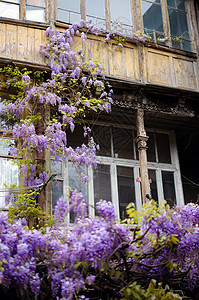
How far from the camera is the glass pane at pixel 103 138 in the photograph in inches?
341

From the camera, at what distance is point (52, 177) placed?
7.11m

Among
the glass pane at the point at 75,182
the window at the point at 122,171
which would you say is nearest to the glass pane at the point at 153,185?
the window at the point at 122,171

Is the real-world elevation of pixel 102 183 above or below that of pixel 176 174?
below

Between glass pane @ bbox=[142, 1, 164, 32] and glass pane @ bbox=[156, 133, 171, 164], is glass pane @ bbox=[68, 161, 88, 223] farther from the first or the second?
glass pane @ bbox=[142, 1, 164, 32]

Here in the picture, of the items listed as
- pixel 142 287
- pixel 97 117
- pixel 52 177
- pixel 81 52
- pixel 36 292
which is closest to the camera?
pixel 36 292

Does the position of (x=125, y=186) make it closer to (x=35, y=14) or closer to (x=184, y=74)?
(x=184, y=74)

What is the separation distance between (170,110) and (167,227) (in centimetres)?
438

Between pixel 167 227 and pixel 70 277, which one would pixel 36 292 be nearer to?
pixel 70 277

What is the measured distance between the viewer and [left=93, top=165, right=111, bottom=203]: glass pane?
27.0 ft

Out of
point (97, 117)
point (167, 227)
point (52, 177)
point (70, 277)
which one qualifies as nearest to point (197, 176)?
point (97, 117)

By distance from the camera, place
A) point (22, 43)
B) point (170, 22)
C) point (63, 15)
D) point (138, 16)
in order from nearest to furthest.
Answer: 1. point (22, 43)
2. point (63, 15)
3. point (138, 16)
4. point (170, 22)

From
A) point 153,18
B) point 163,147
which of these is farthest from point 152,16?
point 163,147

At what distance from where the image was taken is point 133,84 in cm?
831

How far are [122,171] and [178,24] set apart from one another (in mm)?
3584
